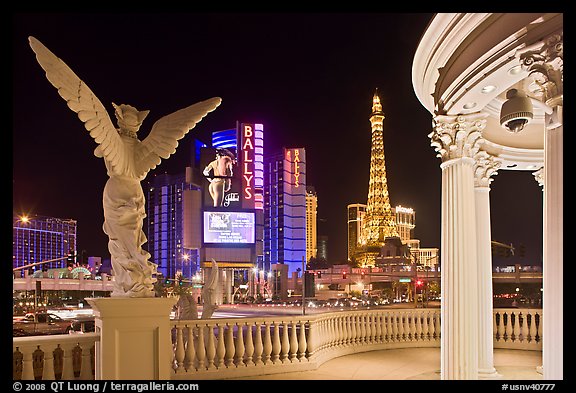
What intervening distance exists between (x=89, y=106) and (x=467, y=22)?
13.1ft

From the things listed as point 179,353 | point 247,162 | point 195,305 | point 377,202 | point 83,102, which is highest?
point 247,162

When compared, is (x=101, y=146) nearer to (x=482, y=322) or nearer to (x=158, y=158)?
(x=158, y=158)

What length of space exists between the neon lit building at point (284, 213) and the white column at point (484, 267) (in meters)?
88.5

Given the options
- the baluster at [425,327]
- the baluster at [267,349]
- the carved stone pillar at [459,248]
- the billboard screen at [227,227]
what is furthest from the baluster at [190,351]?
the billboard screen at [227,227]

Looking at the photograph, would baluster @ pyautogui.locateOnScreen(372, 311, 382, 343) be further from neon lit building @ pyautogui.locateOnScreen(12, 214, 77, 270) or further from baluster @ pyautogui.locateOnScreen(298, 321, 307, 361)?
neon lit building @ pyautogui.locateOnScreen(12, 214, 77, 270)

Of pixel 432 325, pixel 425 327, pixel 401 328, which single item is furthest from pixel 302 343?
pixel 432 325

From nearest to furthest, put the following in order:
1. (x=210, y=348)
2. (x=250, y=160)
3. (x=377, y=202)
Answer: (x=210, y=348)
(x=250, y=160)
(x=377, y=202)

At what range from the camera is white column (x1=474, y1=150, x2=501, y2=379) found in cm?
822

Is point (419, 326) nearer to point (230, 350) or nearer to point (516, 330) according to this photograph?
point (516, 330)

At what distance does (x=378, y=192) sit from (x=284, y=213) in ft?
72.0

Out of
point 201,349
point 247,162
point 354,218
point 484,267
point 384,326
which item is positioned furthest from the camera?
point 354,218

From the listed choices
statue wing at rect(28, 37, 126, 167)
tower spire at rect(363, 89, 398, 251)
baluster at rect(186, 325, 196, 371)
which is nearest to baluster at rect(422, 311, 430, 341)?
baluster at rect(186, 325, 196, 371)

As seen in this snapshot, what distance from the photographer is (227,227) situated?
62156mm

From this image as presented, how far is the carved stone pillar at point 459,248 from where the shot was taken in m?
6.19
